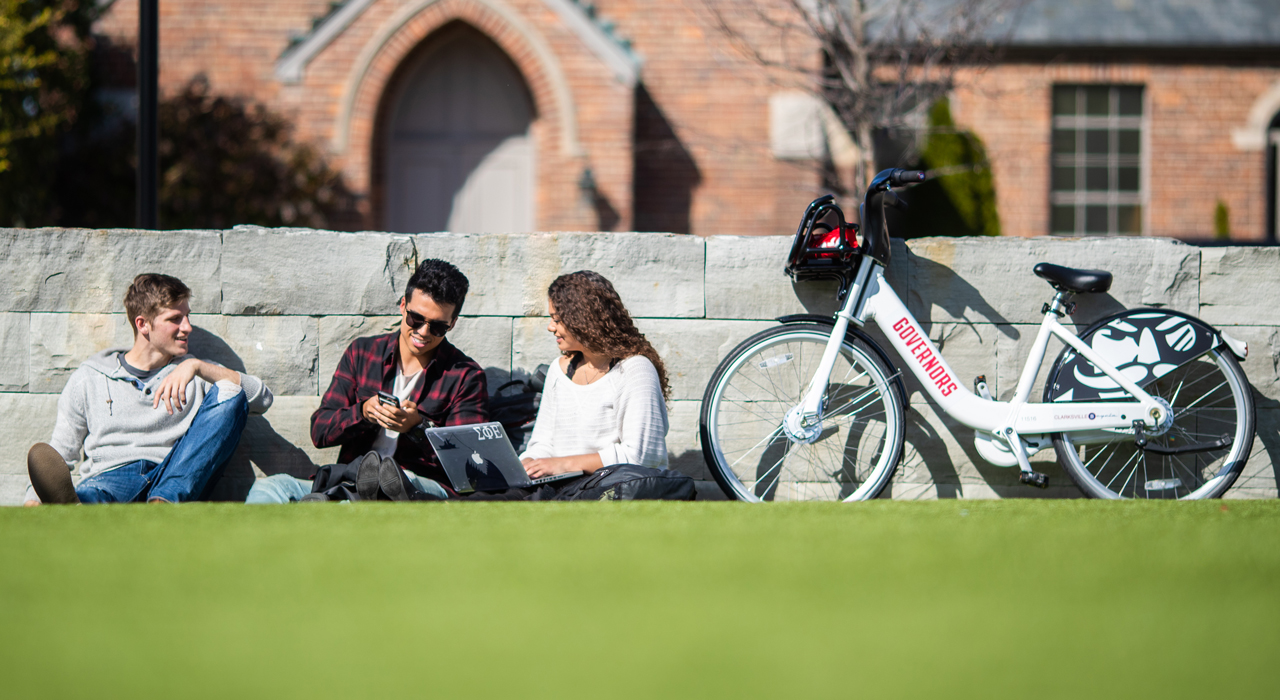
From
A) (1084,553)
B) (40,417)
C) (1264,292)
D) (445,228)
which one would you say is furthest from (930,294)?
(445,228)

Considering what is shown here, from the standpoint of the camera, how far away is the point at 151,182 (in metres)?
5.29

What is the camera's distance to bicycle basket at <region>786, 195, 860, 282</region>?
13.3ft

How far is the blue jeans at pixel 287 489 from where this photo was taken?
12.2 ft

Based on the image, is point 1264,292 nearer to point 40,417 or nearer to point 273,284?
point 273,284

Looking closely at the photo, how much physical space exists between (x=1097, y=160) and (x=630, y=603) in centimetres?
1323

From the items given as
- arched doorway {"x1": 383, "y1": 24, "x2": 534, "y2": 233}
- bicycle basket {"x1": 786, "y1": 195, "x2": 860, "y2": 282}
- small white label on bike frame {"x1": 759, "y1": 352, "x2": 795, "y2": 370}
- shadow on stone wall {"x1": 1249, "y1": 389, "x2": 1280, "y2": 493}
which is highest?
arched doorway {"x1": 383, "y1": 24, "x2": 534, "y2": 233}

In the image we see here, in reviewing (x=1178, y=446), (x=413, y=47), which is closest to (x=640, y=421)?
(x=1178, y=446)

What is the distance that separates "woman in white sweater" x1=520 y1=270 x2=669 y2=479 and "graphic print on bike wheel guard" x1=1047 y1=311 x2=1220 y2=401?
158 cm

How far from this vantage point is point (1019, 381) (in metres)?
4.17

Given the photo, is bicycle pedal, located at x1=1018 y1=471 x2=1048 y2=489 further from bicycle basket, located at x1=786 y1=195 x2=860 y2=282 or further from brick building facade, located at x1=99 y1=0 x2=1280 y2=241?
brick building facade, located at x1=99 y1=0 x2=1280 y2=241

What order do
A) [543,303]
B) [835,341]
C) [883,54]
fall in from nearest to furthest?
[835,341]
[543,303]
[883,54]

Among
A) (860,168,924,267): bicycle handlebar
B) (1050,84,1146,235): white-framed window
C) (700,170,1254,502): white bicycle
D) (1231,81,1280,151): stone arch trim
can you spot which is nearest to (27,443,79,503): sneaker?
(700,170,1254,502): white bicycle

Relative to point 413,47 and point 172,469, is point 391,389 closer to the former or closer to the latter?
point 172,469

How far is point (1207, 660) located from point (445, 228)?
433 inches
